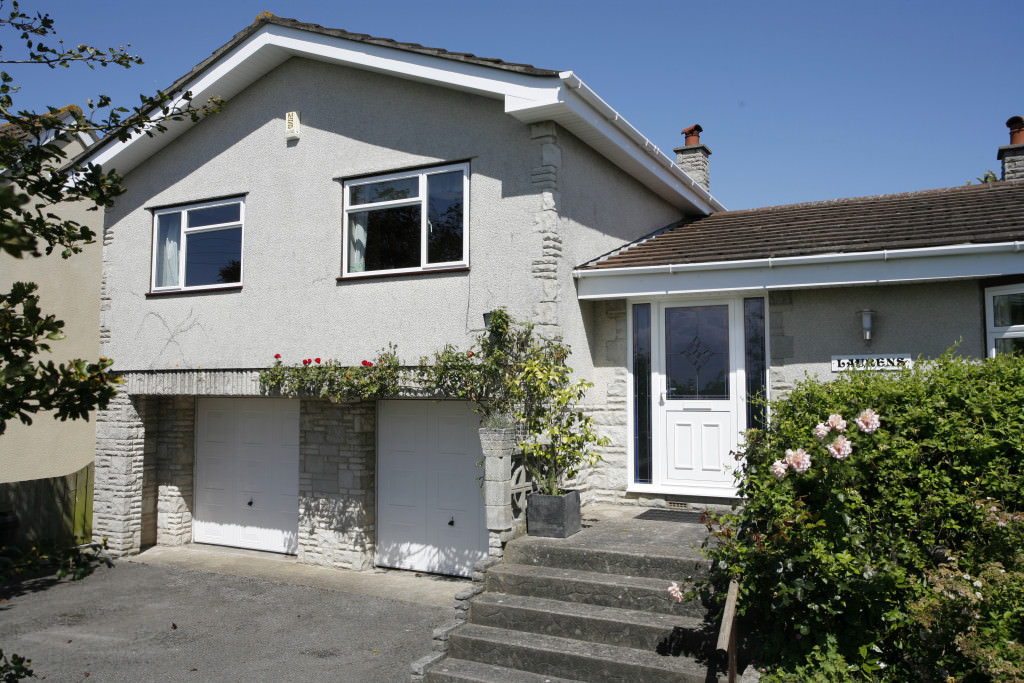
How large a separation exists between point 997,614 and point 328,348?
7.74 m

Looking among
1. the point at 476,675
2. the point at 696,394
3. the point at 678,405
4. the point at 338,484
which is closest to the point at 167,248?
the point at 338,484

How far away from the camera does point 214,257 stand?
11266 millimetres

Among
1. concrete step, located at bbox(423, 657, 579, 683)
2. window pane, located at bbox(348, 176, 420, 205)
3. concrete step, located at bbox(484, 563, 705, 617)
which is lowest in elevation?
concrete step, located at bbox(423, 657, 579, 683)

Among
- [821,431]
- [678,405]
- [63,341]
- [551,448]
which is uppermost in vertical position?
[63,341]

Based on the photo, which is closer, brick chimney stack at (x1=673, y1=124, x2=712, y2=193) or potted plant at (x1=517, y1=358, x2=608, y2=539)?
potted plant at (x1=517, y1=358, x2=608, y2=539)

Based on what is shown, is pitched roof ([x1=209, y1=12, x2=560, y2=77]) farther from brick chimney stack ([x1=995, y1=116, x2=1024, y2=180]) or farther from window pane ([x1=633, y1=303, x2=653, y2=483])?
brick chimney stack ([x1=995, y1=116, x2=1024, y2=180])

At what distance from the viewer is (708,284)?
29.2 ft

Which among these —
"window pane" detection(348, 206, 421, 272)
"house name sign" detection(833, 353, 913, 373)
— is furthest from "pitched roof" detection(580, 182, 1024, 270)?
"window pane" detection(348, 206, 421, 272)

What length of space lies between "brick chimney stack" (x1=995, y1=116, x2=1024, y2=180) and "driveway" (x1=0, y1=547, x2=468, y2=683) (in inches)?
386

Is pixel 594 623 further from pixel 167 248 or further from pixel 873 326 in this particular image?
pixel 167 248

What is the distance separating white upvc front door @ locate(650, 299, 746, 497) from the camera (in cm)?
908

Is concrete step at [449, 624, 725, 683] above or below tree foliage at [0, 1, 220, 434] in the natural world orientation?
below

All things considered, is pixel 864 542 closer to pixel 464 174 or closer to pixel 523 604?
pixel 523 604

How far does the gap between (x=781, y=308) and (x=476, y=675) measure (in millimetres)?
5260
